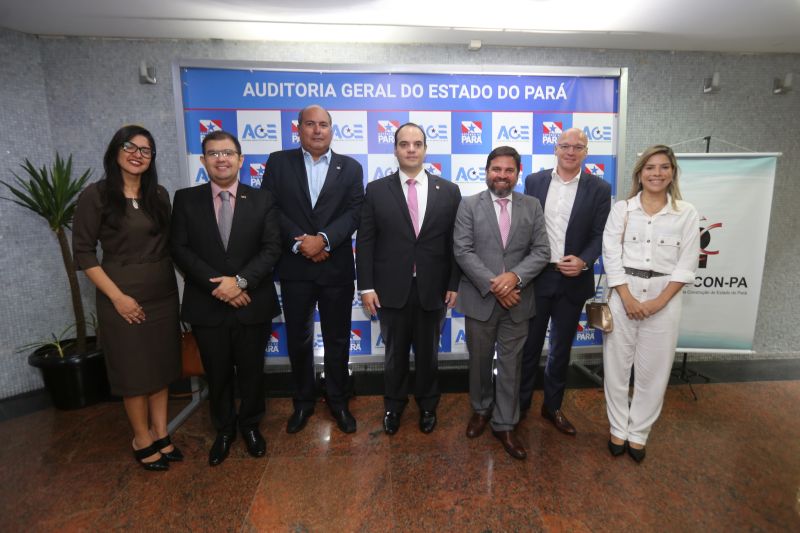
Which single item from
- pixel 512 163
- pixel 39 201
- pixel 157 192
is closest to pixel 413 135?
pixel 512 163

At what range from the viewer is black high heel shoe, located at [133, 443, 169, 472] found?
2229 millimetres

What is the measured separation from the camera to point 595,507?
1.93 m

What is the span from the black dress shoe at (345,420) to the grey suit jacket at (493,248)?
106 cm

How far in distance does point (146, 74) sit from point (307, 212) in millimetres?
2115

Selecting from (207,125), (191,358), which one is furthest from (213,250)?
(207,125)

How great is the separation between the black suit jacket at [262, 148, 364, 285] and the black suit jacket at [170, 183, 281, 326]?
0.54 feet

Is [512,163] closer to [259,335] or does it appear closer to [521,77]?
[521,77]

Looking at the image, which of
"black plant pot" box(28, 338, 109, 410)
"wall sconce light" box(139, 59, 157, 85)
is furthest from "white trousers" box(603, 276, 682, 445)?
"wall sconce light" box(139, 59, 157, 85)

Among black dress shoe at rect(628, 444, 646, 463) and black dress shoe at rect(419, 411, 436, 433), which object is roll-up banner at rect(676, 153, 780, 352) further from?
black dress shoe at rect(419, 411, 436, 433)

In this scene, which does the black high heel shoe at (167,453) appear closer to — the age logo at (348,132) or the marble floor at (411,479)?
the marble floor at (411,479)

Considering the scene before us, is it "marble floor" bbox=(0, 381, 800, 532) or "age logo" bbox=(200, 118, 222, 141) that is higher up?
"age logo" bbox=(200, 118, 222, 141)

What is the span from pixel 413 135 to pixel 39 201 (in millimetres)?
2761

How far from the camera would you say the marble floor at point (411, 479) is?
1866 mm

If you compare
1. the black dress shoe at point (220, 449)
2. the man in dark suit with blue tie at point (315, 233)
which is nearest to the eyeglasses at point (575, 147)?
the man in dark suit with blue tie at point (315, 233)
